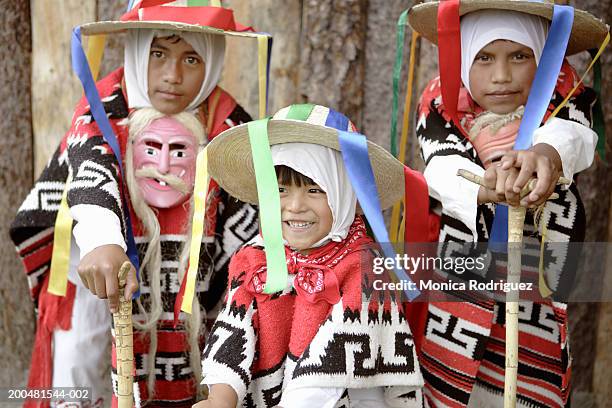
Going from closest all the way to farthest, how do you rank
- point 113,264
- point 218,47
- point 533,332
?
point 113,264, point 533,332, point 218,47

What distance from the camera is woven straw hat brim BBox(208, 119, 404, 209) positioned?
2053 mm

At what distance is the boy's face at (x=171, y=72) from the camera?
2430 millimetres

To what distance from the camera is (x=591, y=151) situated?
222 centimetres

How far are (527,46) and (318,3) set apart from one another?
1.12 meters

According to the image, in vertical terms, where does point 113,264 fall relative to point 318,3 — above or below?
below

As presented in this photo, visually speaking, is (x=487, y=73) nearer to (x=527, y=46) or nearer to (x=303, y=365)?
(x=527, y=46)

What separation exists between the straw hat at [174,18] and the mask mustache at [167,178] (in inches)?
A: 17.0

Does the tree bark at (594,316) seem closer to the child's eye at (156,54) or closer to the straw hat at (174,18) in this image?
the straw hat at (174,18)

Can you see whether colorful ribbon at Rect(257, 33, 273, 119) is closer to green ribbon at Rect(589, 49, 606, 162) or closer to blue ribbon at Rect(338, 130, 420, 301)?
blue ribbon at Rect(338, 130, 420, 301)

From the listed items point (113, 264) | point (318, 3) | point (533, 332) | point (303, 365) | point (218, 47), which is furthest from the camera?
point (318, 3)

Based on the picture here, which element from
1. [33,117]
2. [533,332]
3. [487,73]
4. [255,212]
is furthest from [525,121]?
[33,117]

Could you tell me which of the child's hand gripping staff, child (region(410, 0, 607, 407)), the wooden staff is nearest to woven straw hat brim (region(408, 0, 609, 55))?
child (region(410, 0, 607, 407))

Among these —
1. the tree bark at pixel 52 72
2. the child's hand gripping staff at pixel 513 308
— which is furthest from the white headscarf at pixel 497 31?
the tree bark at pixel 52 72

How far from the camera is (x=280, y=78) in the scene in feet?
10.6
